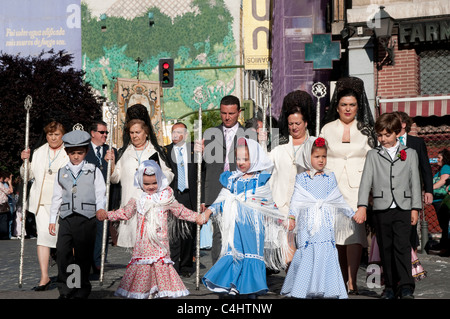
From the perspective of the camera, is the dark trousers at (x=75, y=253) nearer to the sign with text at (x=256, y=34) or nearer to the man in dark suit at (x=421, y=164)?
the man in dark suit at (x=421, y=164)

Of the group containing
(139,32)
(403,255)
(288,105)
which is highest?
(139,32)

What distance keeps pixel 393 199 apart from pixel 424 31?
10.4 m

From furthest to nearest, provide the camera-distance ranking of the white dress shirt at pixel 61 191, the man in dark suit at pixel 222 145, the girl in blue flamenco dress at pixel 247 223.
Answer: the man in dark suit at pixel 222 145, the white dress shirt at pixel 61 191, the girl in blue flamenco dress at pixel 247 223

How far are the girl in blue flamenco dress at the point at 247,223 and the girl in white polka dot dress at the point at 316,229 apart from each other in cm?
22

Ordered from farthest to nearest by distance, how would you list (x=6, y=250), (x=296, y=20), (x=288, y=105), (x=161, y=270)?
(x=296, y=20)
(x=6, y=250)
(x=288, y=105)
(x=161, y=270)

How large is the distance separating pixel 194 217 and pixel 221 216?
292 millimetres

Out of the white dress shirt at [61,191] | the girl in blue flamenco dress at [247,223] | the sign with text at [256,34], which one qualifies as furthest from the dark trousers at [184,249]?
the sign with text at [256,34]

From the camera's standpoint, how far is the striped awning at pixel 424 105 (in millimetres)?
15898

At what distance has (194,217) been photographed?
23.0 ft

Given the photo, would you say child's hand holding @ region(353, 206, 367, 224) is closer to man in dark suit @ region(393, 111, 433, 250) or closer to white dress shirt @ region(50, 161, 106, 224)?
man in dark suit @ region(393, 111, 433, 250)

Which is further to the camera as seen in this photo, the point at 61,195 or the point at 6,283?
the point at 6,283
